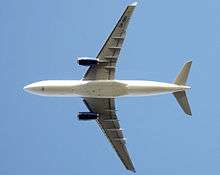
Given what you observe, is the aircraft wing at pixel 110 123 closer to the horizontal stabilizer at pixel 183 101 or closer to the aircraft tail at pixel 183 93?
the horizontal stabilizer at pixel 183 101

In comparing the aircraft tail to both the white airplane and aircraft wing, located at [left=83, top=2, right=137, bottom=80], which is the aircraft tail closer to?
the white airplane

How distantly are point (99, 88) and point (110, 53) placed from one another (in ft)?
15.4

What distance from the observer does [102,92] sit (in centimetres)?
8781

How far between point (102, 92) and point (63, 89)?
16.4ft

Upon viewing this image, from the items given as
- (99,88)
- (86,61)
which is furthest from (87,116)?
(86,61)

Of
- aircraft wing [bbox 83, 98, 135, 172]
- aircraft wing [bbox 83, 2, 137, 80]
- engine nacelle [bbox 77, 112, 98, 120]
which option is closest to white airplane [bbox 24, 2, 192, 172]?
aircraft wing [bbox 83, 2, 137, 80]

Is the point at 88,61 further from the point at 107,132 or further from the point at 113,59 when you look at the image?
the point at 107,132

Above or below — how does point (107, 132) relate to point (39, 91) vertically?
below

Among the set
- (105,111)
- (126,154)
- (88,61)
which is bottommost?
(126,154)

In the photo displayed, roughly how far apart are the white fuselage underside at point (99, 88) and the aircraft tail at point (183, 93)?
1072 millimetres

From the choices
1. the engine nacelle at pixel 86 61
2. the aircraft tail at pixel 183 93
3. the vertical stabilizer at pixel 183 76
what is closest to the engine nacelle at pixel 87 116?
the engine nacelle at pixel 86 61

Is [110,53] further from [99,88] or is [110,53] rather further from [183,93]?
[183,93]

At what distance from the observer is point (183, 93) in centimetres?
8812

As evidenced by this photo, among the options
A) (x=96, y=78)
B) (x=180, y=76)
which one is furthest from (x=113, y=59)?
(x=180, y=76)
